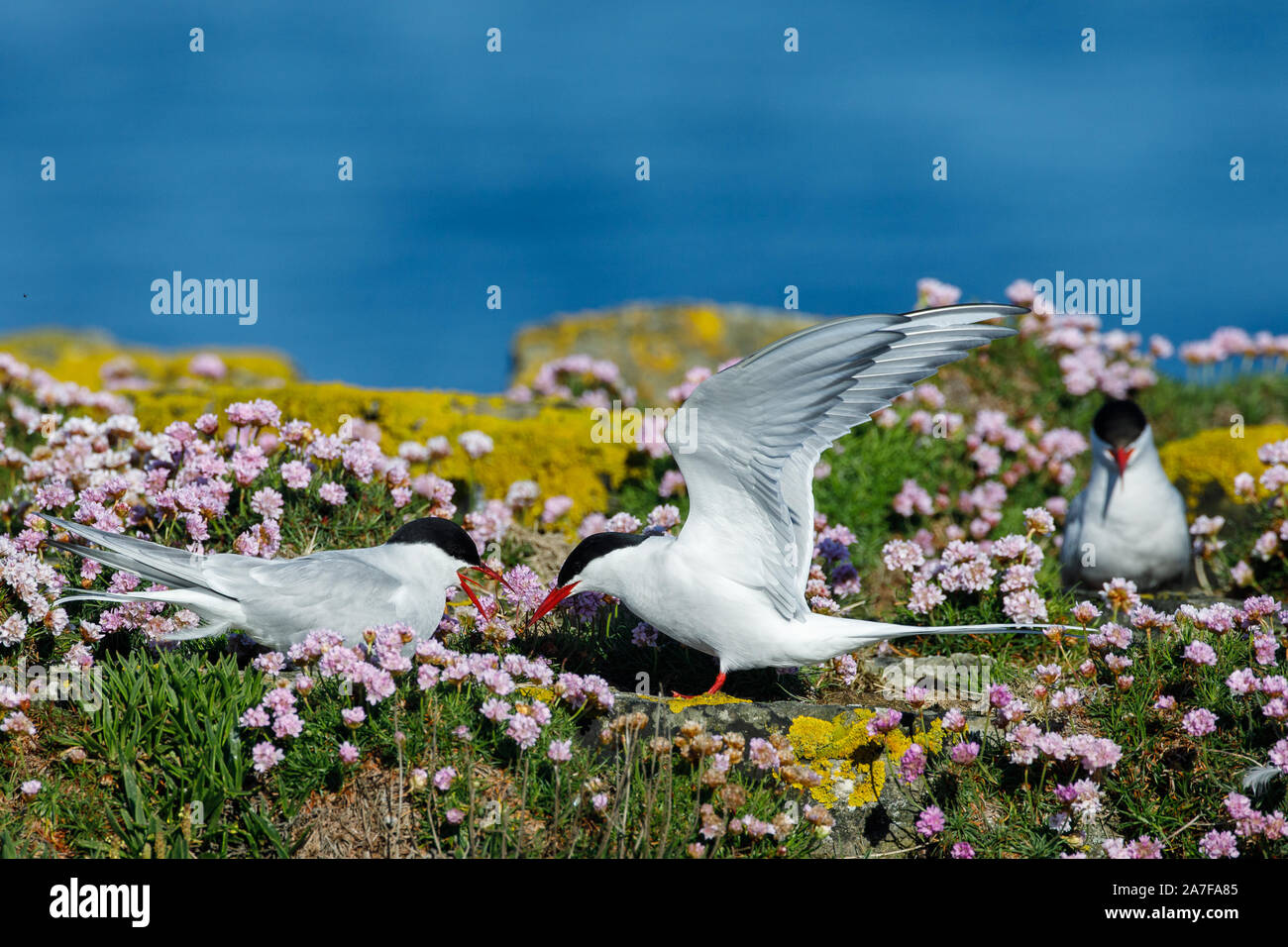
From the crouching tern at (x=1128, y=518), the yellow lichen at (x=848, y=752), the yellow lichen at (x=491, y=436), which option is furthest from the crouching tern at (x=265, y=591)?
the crouching tern at (x=1128, y=518)

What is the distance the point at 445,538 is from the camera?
4.69 metres

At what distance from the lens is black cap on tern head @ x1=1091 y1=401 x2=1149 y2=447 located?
6.82 meters

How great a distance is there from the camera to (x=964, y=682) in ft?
16.8

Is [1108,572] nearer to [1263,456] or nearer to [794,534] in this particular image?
[1263,456]

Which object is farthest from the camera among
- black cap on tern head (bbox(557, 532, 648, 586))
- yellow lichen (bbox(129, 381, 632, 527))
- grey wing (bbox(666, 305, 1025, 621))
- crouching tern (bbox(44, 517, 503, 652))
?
yellow lichen (bbox(129, 381, 632, 527))

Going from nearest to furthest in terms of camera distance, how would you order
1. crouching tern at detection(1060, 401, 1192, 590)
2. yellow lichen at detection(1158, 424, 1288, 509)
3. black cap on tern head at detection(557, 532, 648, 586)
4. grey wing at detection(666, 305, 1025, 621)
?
grey wing at detection(666, 305, 1025, 621) → black cap on tern head at detection(557, 532, 648, 586) → crouching tern at detection(1060, 401, 1192, 590) → yellow lichen at detection(1158, 424, 1288, 509)

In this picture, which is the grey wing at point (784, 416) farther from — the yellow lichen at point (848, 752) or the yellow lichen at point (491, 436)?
the yellow lichen at point (491, 436)

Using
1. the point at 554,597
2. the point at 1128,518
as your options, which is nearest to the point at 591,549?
the point at 554,597

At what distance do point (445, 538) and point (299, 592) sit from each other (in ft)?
2.07

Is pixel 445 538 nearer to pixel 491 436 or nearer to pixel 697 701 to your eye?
pixel 697 701

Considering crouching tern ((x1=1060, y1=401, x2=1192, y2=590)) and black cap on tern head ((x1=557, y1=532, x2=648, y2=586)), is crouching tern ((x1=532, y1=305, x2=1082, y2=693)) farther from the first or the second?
crouching tern ((x1=1060, y1=401, x2=1192, y2=590))

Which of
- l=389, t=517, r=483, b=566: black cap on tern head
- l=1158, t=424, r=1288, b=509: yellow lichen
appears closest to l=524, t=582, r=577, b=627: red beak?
l=389, t=517, r=483, b=566: black cap on tern head
